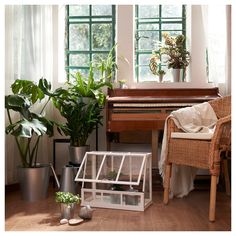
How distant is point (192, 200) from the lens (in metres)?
3.58

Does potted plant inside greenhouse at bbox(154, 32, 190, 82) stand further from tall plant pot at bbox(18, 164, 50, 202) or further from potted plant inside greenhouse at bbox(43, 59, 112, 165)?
tall plant pot at bbox(18, 164, 50, 202)

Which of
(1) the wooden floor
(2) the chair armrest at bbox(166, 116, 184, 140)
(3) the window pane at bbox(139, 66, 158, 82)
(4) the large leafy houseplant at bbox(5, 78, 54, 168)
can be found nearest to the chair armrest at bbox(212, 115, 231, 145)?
(2) the chair armrest at bbox(166, 116, 184, 140)

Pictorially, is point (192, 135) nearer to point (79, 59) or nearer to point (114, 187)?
point (114, 187)

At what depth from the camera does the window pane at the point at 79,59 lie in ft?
16.1

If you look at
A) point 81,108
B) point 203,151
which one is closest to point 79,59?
point 81,108

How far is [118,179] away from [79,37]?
7.24 feet

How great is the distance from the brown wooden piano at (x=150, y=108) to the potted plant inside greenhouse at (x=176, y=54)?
0.35 metres

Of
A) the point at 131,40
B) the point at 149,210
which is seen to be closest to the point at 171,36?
the point at 131,40

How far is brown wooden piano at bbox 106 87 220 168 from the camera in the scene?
389cm

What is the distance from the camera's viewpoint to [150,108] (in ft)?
13.1

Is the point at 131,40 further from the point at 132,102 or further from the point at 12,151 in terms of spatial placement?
the point at 12,151

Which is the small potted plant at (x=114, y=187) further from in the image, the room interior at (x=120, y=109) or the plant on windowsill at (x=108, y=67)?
the plant on windowsill at (x=108, y=67)

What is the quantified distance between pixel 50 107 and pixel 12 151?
74 centimetres

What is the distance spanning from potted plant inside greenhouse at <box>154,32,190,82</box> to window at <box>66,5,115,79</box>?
2.24 feet
